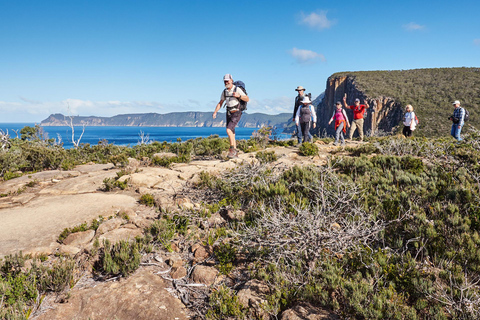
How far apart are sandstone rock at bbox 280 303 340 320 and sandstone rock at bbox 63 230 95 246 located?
10.2 ft

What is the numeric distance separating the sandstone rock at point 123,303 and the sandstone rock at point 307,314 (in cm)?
103

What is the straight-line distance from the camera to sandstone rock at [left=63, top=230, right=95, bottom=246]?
12.9 ft

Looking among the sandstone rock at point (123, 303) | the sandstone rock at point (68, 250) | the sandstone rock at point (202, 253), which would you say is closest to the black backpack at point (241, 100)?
the sandstone rock at point (202, 253)

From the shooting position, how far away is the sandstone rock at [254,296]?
2.65 metres

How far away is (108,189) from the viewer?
6.20 m

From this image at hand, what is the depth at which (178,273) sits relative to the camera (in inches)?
132

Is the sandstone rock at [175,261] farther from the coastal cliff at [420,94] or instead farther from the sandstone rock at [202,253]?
the coastal cliff at [420,94]

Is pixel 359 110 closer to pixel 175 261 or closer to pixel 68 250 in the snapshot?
pixel 175 261

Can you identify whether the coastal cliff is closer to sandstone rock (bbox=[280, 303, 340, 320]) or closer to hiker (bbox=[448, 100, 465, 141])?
hiker (bbox=[448, 100, 465, 141])

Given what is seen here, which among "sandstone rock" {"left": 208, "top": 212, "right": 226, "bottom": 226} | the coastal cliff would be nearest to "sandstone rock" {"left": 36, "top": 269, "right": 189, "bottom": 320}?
"sandstone rock" {"left": 208, "top": 212, "right": 226, "bottom": 226}

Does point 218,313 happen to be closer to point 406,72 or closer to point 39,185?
point 39,185

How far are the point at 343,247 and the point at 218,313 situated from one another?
165cm

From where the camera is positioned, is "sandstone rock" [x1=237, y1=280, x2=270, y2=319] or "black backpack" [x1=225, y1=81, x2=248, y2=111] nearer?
"sandstone rock" [x1=237, y1=280, x2=270, y2=319]

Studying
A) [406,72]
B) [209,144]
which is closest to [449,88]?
[406,72]
